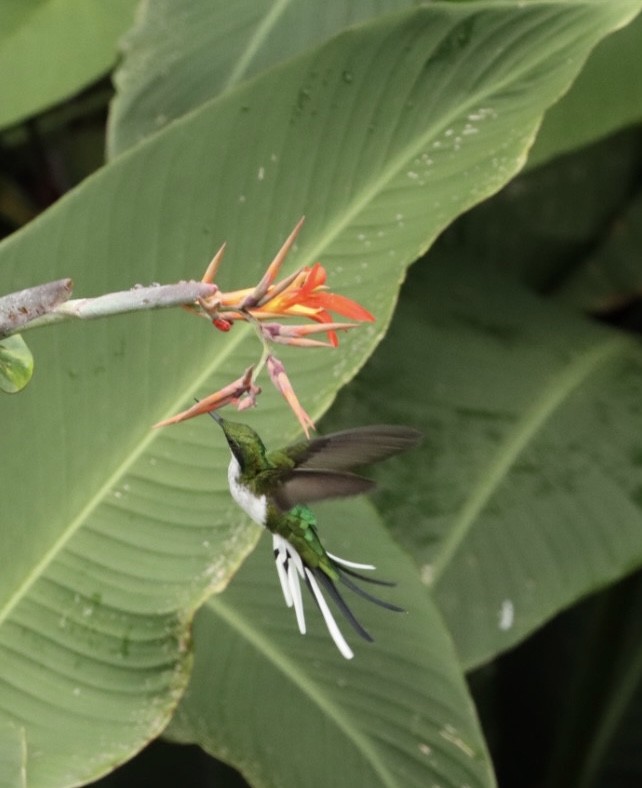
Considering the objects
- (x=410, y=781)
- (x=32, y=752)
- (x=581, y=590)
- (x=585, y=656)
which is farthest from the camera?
(x=585, y=656)

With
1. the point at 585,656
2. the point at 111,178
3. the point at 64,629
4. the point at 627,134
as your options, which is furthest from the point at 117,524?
the point at 627,134

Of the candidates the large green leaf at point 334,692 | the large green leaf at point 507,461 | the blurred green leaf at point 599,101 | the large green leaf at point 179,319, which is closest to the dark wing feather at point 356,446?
the large green leaf at point 179,319

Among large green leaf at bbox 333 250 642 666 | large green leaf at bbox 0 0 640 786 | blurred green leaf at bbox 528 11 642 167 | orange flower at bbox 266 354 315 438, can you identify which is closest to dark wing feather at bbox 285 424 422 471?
orange flower at bbox 266 354 315 438

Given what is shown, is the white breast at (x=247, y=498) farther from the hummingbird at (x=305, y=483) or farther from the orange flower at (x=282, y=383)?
the orange flower at (x=282, y=383)

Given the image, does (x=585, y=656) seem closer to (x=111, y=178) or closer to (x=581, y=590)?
(x=581, y=590)

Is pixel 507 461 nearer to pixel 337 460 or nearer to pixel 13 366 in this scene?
pixel 337 460

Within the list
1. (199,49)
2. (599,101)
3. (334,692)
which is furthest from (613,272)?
(334,692)
